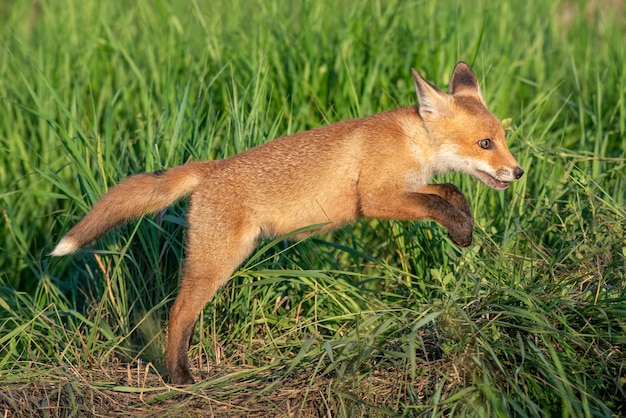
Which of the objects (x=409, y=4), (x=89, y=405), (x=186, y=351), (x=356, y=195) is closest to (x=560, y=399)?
(x=356, y=195)

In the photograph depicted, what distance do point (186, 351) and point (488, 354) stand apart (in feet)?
5.76

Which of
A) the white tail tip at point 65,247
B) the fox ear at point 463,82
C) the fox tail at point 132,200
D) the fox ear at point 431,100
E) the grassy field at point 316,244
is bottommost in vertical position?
the grassy field at point 316,244

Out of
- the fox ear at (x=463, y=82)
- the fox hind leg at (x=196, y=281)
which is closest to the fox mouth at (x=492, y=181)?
the fox ear at (x=463, y=82)

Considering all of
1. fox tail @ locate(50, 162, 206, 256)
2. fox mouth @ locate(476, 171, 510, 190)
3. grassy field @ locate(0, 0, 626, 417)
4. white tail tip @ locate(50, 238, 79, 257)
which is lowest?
grassy field @ locate(0, 0, 626, 417)

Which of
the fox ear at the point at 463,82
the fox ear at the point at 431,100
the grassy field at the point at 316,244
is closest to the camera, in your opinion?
the grassy field at the point at 316,244

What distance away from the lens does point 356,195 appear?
5.04 meters

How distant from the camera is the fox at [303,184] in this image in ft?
16.1

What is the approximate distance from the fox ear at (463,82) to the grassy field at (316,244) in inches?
23.1

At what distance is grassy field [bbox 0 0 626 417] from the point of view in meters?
4.25

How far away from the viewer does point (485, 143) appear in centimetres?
502

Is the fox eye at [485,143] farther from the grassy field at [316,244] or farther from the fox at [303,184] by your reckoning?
the grassy field at [316,244]

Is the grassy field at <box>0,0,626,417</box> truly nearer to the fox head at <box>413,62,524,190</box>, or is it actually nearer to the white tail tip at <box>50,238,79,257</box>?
the white tail tip at <box>50,238,79,257</box>

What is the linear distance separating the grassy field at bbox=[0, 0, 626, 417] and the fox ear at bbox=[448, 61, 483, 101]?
0.59 metres

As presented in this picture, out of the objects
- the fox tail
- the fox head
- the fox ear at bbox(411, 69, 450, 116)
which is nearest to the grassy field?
the fox tail
